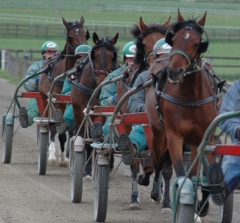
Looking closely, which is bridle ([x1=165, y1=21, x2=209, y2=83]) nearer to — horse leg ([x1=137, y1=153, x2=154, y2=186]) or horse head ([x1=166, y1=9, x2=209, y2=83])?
horse head ([x1=166, y1=9, x2=209, y2=83])

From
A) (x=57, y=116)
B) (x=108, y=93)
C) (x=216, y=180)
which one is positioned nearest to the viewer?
(x=216, y=180)

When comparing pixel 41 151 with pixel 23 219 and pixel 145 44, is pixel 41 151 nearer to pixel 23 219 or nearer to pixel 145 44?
pixel 145 44

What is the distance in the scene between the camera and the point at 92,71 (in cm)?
1004

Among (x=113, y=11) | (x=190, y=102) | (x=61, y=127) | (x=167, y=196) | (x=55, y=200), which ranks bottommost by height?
(x=55, y=200)

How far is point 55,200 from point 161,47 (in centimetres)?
187

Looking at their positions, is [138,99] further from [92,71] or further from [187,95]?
[92,71]

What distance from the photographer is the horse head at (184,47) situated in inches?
251

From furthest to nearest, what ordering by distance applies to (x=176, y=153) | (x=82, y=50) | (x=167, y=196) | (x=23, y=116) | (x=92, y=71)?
(x=23, y=116), (x=82, y=50), (x=92, y=71), (x=167, y=196), (x=176, y=153)

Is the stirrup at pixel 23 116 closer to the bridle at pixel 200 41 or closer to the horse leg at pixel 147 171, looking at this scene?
the horse leg at pixel 147 171

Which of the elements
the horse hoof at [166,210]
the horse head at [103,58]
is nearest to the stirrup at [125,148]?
the horse hoof at [166,210]

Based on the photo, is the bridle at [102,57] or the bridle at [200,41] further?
the bridle at [102,57]

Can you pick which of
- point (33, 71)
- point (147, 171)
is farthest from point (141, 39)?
point (33, 71)

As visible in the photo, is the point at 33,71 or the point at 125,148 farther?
the point at 33,71

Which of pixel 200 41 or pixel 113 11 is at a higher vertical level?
pixel 113 11
